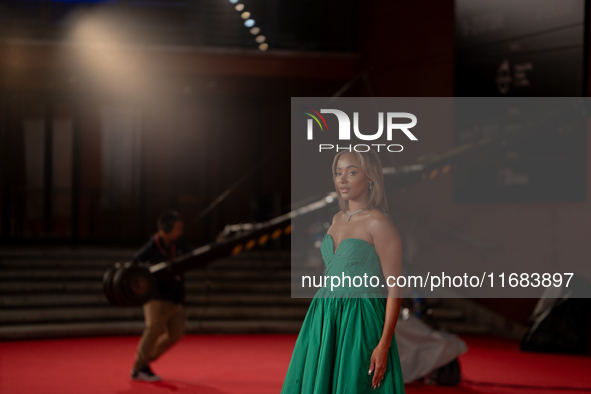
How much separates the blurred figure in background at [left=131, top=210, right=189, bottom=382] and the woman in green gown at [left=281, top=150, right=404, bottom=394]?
346cm

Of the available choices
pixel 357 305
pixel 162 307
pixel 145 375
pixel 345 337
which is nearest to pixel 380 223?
pixel 357 305

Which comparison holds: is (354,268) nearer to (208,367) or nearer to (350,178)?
(350,178)

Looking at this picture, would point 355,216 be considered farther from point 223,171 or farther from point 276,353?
point 223,171

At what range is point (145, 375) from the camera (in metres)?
5.75

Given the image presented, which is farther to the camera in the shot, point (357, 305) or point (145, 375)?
point (145, 375)

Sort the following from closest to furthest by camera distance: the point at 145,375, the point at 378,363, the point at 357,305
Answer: the point at 378,363, the point at 357,305, the point at 145,375

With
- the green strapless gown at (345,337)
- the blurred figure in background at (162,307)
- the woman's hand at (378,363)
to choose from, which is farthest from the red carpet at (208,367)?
the woman's hand at (378,363)

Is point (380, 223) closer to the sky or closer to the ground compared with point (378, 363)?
closer to the sky

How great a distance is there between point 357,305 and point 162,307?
3.63 metres

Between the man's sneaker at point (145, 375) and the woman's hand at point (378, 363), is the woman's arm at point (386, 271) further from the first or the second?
the man's sneaker at point (145, 375)

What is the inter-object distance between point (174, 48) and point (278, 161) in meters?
3.54

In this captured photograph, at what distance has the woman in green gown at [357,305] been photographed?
2.23 meters

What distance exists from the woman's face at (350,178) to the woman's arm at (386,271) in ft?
0.39

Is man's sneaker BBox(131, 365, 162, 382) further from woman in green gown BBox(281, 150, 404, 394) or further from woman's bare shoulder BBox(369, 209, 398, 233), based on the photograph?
woman's bare shoulder BBox(369, 209, 398, 233)
